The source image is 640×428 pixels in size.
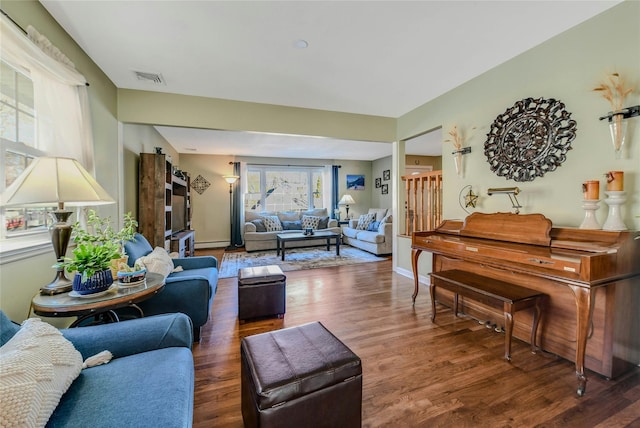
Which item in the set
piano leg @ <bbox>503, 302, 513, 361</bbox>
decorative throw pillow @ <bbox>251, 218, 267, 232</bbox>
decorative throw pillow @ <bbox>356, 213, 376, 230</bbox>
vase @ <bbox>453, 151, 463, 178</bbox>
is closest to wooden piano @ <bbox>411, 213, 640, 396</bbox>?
piano leg @ <bbox>503, 302, 513, 361</bbox>

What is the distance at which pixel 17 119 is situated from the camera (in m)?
1.69

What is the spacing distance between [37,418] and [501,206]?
3340mm

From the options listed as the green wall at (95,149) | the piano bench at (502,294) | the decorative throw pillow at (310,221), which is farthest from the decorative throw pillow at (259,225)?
the piano bench at (502,294)

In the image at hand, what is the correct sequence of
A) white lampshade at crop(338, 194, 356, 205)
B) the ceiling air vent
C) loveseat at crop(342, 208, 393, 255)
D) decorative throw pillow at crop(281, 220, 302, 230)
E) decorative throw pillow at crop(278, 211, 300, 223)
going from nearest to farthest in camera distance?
the ceiling air vent
loveseat at crop(342, 208, 393, 255)
decorative throw pillow at crop(281, 220, 302, 230)
decorative throw pillow at crop(278, 211, 300, 223)
white lampshade at crop(338, 194, 356, 205)

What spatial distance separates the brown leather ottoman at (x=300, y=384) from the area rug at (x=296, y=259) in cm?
317

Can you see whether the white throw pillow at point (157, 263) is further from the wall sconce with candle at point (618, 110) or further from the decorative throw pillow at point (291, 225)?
the decorative throw pillow at point (291, 225)

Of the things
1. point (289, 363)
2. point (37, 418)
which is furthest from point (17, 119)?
point (289, 363)

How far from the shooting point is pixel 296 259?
536 centimetres

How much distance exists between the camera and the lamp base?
153 centimetres

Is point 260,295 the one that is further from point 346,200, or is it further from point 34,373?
point 346,200

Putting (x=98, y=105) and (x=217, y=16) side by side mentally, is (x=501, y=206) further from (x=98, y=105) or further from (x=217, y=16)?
(x=98, y=105)

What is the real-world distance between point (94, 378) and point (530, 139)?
3.35 metres

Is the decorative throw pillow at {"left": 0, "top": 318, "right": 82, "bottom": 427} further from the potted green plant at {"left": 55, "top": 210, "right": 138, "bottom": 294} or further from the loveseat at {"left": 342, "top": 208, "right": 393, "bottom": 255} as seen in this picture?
the loveseat at {"left": 342, "top": 208, "right": 393, "bottom": 255}

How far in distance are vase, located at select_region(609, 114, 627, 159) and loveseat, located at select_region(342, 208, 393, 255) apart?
3.93 metres
